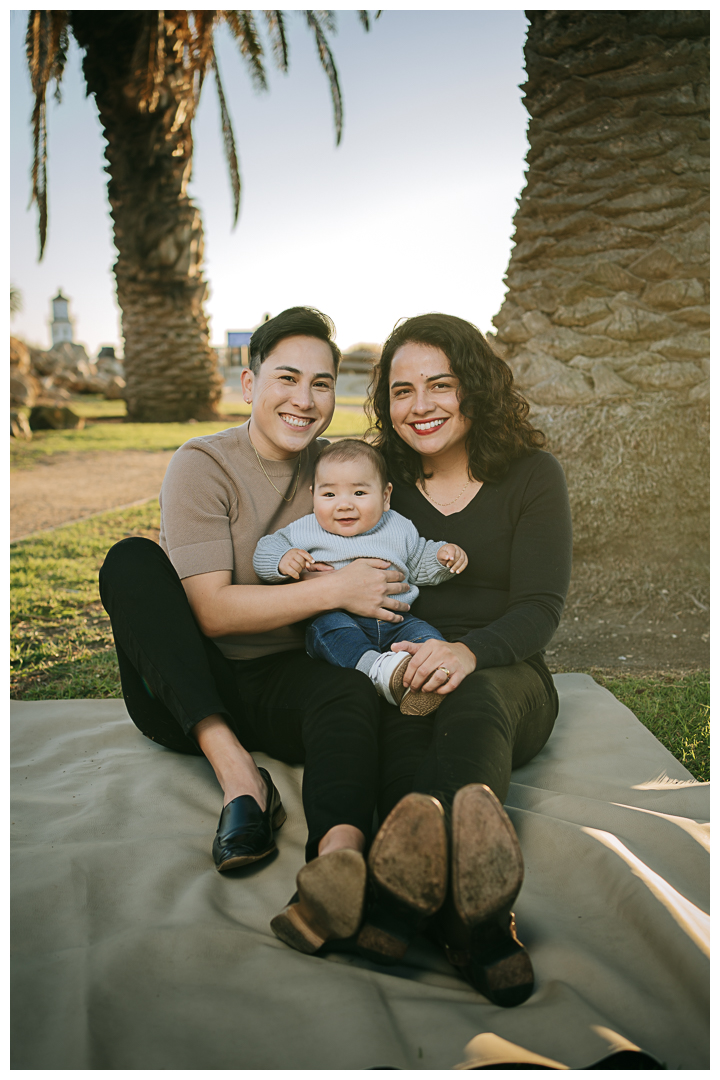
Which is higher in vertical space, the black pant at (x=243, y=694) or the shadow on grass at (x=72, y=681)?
the black pant at (x=243, y=694)

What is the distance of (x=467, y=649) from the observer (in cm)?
210

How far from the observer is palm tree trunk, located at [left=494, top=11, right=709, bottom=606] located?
4496mm

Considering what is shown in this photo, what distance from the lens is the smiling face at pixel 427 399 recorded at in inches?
102

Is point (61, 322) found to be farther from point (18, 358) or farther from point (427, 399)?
point (427, 399)

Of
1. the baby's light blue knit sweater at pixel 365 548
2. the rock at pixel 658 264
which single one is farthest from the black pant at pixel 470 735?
the rock at pixel 658 264

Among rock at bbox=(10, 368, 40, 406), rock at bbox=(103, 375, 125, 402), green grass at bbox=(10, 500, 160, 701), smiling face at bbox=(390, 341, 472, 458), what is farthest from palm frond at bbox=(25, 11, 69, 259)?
rock at bbox=(103, 375, 125, 402)

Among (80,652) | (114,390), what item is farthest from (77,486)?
(114,390)

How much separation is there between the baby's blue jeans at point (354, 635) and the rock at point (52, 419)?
10999 mm

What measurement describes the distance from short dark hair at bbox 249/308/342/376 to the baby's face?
1.52ft

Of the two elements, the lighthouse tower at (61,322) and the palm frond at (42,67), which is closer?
the palm frond at (42,67)

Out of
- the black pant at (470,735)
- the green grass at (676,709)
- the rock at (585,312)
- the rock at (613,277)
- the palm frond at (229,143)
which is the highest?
the palm frond at (229,143)

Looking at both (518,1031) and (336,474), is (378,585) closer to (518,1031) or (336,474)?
(336,474)

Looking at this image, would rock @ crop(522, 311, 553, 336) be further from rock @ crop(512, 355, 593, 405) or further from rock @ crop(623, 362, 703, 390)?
rock @ crop(623, 362, 703, 390)

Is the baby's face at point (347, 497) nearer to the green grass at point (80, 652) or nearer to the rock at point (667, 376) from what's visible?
the green grass at point (80, 652)
